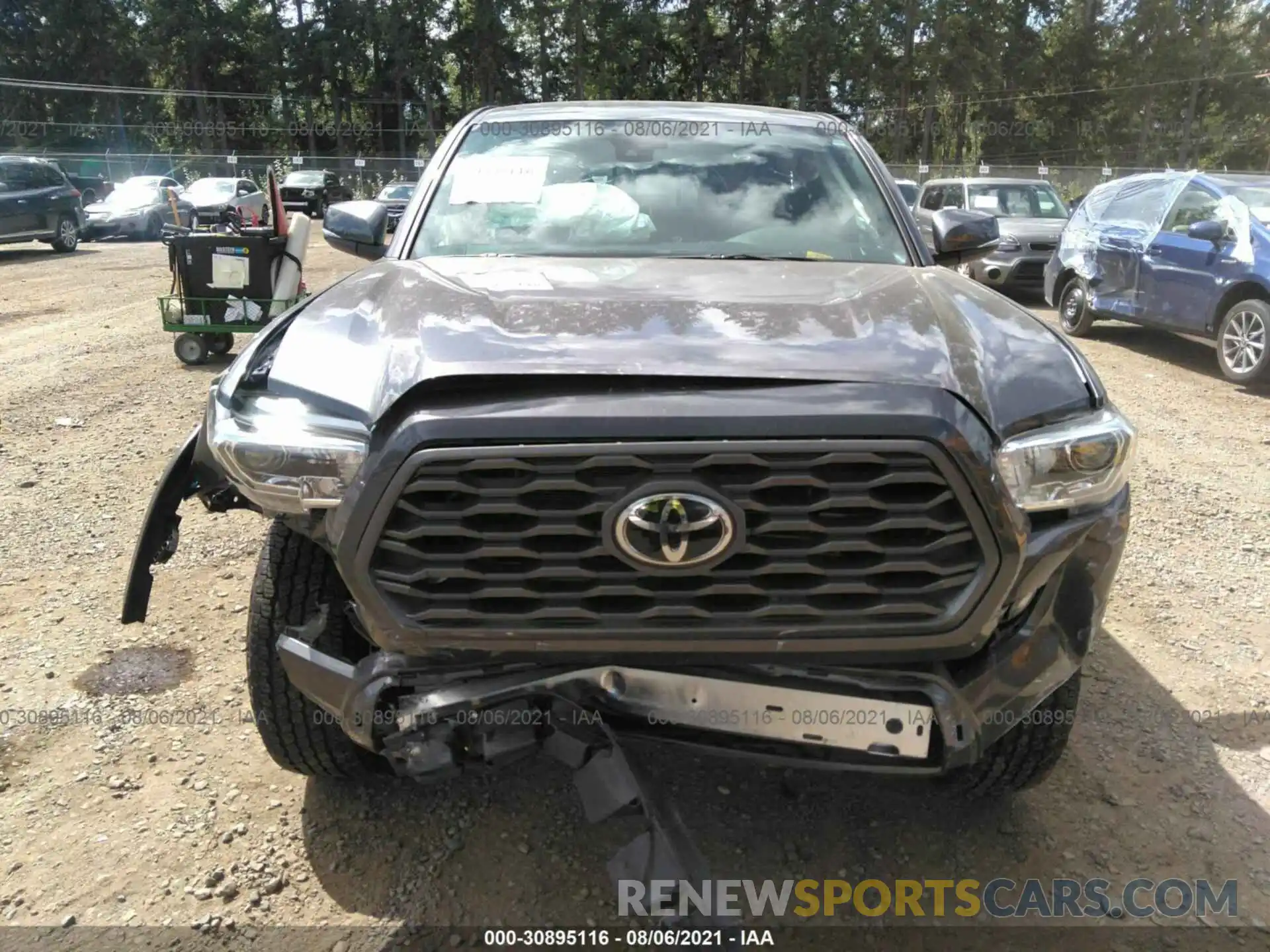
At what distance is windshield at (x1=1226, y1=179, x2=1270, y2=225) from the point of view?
24.3 feet

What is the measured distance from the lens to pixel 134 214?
69.1 ft

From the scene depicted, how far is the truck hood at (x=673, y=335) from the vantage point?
6.04 ft

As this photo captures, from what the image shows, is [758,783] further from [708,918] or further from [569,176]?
[569,176]

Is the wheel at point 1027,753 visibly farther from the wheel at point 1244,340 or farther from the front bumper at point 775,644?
the wheel at point 1244,340

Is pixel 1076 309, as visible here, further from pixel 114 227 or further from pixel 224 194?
pixel 114 227

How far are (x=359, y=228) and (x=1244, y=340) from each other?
6960 mm

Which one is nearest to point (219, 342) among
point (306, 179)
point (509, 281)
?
point (509, 281)

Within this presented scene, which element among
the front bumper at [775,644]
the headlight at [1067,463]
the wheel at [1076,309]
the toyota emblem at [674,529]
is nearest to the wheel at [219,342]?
the front bumper at [775,644]

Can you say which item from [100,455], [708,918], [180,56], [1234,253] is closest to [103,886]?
[708,918]

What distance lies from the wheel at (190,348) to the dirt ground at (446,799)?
157 inches

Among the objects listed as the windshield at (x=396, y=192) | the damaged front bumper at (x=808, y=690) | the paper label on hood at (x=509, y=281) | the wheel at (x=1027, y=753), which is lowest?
the wheel at (x=1027, y=753)

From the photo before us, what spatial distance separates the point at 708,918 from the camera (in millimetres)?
2082

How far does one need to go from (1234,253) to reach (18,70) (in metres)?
49.8

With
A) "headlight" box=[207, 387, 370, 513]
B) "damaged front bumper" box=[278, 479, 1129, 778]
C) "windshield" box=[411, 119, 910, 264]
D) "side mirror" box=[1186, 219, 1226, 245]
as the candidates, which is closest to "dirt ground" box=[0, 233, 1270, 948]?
"damaged front bumper" box=[278, 479, 1129, 778]
